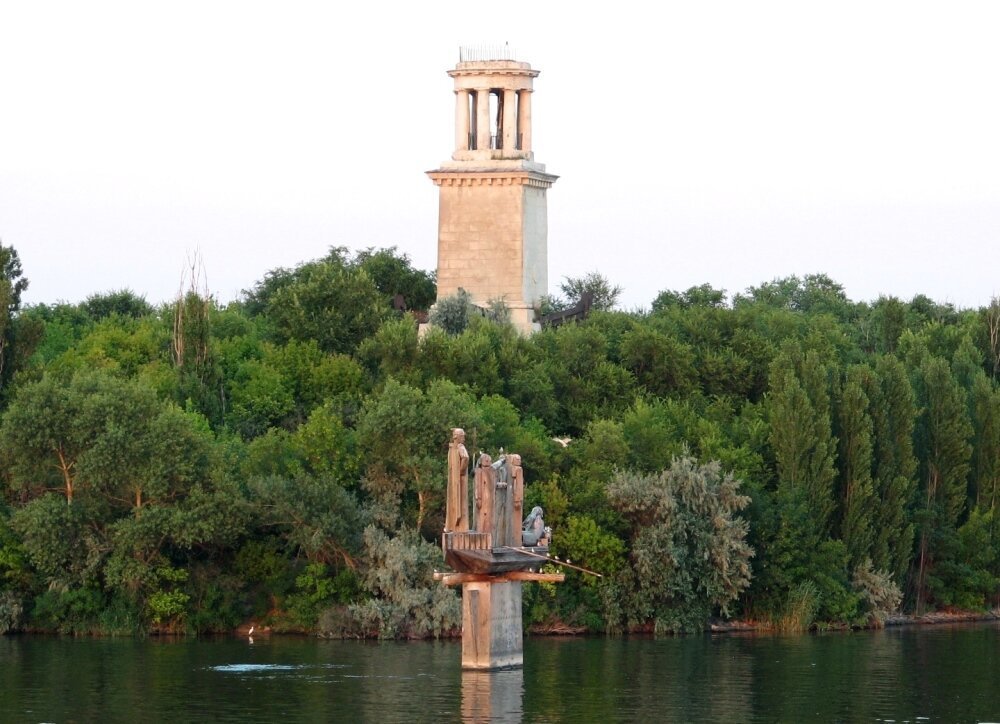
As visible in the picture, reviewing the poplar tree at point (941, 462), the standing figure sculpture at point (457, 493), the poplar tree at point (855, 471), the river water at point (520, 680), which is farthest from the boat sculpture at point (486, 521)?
the poplar tree at point (941, 462)

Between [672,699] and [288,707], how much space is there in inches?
297

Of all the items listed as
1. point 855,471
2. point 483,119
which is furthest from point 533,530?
point 483,119

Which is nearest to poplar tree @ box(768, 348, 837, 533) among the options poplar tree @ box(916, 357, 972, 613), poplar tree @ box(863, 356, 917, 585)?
poplar tree @ box(863, 356, 917, 585)

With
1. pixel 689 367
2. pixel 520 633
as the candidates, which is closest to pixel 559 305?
pixel 689 367

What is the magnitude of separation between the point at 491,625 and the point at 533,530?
105 inches

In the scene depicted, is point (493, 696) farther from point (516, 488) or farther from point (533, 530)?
point (533, 530)

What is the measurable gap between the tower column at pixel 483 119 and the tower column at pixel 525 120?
1.06 meters

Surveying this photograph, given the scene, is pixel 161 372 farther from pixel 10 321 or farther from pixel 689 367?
pixel 689 367

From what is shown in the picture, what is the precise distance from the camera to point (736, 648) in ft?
196

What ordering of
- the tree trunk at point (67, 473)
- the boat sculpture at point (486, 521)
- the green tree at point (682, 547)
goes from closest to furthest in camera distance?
the boat sculpture at point (486, 521) < the green tree at point (682, 547) < the tree trunk at point (67, 473)

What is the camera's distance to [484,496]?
51062mm

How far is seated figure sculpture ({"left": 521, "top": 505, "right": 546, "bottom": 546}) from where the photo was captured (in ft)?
173

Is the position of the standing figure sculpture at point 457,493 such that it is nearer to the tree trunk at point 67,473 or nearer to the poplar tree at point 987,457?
the tree trunk at point 67,473

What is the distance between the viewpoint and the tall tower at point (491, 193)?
78.1 meters
